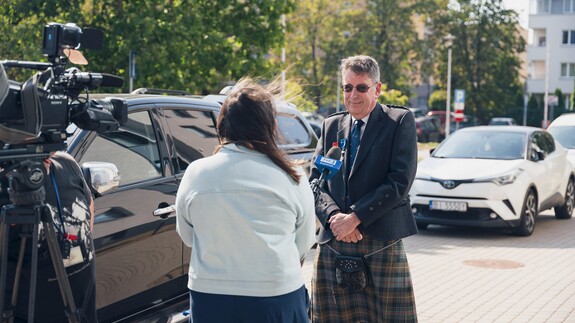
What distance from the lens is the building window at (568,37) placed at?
261ft

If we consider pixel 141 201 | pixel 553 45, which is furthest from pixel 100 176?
pixel 553 45

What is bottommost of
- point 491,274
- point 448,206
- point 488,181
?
point 491,274

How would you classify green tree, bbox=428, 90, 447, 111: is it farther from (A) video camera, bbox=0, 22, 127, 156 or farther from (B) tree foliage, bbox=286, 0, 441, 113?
(A) video camera, bbox=0, 22, 127, 156

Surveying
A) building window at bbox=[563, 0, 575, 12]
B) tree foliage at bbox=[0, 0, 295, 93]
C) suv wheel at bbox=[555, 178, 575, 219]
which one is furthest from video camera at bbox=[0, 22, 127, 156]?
building window at bbox=[563, 0, 575, 12]

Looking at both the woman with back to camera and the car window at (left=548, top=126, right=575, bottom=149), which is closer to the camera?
the woman with back to camera

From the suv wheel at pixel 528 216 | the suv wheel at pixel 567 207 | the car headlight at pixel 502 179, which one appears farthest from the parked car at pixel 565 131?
the car headlight at pixel 502 179

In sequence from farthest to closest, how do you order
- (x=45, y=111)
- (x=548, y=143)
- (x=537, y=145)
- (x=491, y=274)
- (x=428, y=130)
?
1. (x=428, y=130)
2. (x=548, y=143)
3. (x=537, y=145)
4. (x=491, y=274)
5. (x=45, y=111)

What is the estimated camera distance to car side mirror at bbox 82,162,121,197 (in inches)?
167

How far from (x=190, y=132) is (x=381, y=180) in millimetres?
1744

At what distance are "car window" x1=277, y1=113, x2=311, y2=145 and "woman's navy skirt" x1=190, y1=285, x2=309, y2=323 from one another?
4694 millimetres

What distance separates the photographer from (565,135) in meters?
17.2

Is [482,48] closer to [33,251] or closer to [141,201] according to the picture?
[141,201]

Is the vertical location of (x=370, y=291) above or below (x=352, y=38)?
below

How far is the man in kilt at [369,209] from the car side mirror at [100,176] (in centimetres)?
106
